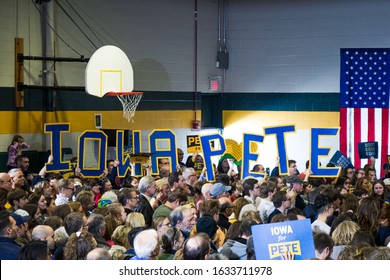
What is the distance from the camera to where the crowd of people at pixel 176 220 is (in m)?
6.50

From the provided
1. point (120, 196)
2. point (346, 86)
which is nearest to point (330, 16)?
point (346, 86)

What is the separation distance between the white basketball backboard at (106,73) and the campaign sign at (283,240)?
10271 mm

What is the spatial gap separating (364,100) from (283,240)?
47.3 ft

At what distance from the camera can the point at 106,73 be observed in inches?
647

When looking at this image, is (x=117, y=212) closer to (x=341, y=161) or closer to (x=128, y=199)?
(x=128, y=199)

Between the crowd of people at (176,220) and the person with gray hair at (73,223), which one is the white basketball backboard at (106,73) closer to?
the crowd of people at (176,220)

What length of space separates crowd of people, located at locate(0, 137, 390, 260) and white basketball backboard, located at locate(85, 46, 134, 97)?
4.32 meters

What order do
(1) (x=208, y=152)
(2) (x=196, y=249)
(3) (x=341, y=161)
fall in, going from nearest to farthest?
(2) (x=196, y=249) → (1) (x=208, y=152) → (3) (x=341, y=161)

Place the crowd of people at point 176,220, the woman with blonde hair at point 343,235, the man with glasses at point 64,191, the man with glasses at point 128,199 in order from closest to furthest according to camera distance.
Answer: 1. the crowd of people at point 176,220
2. the woman with blonde hair at point 343,235
3. the man with glasses at point 128,199
4. the man with glasses at point 64,191

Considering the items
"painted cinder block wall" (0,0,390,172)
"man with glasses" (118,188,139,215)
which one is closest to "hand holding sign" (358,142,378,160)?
"painted cinder block wall" (0,0,390,172)

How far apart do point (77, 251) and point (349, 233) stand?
2.56 metres

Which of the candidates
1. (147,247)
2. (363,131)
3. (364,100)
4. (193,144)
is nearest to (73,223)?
(147,247)

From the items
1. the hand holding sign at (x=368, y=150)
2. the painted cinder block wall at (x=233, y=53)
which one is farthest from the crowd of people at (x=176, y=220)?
the painted cinder block wall at (x=233, y=53)

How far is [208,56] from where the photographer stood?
21.6 metres
